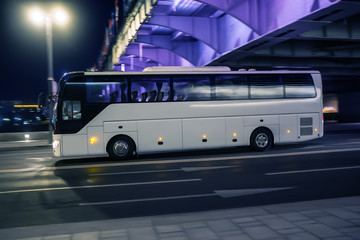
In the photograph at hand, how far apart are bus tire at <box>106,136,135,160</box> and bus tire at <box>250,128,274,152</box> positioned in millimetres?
4691

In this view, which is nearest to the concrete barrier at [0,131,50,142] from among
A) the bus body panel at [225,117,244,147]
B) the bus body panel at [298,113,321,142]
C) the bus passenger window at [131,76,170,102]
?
the bus passenger window at [131,76,170,102]

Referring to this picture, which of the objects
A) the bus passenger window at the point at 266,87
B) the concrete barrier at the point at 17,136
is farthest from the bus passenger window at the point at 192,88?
the concrete barrier at the point at 17,136

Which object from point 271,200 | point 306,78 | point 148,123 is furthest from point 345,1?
point 271,200

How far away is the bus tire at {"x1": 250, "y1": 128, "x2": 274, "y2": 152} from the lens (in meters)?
13.0

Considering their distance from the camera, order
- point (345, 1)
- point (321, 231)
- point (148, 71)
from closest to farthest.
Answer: point (321, 231) < point (345, 1) < point (148, 71)

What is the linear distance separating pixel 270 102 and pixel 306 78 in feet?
6.70

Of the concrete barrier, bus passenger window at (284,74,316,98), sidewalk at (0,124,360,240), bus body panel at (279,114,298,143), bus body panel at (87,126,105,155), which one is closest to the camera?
sidewalk at (0,124,360,240)

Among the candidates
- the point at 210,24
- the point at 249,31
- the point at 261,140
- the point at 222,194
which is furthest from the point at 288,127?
the point at 210,24

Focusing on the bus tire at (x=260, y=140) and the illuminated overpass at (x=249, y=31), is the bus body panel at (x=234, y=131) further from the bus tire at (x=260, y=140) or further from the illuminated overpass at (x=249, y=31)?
the illuminated overpass at (x=249, y=31)

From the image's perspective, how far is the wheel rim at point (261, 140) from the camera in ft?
42.8

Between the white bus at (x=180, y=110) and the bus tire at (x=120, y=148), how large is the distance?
34mm

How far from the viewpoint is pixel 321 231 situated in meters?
4.05

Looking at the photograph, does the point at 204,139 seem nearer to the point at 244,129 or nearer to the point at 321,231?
the point at 244,129

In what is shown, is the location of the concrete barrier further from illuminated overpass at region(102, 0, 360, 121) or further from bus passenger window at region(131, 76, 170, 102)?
bus passenger window at region(131, 76, 170, 102)
